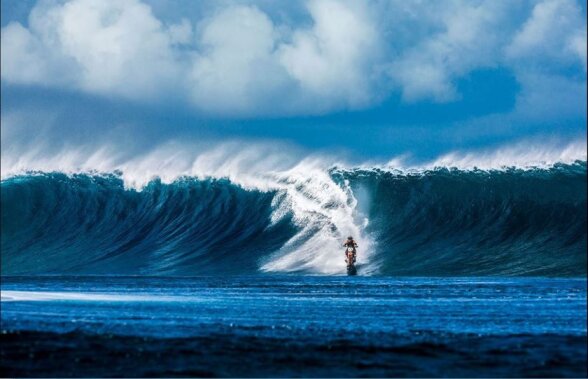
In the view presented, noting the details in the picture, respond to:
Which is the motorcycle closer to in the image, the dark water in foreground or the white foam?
the dark water in foreground

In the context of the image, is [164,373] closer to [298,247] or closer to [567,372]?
[567,372]

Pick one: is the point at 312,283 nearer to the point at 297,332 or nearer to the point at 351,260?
the point at 351,260

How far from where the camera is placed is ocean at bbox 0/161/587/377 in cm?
1321

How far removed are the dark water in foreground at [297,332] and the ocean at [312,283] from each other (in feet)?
0.13

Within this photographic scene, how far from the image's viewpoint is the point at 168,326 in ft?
52.9

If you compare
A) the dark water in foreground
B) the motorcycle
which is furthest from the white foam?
the motorcycle

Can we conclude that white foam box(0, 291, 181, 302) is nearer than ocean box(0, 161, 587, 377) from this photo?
Answer: No

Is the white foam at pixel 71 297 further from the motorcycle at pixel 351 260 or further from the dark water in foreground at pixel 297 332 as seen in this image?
the motorcycle at pixel 351 260

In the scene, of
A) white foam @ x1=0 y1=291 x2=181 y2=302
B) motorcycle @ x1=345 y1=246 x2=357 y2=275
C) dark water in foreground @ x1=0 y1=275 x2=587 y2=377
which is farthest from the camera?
motorcycle @ x1=345 y1=246 x2=357 y2=275

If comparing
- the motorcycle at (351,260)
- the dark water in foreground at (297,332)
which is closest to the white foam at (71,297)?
the dark water in foreground at (297,332)

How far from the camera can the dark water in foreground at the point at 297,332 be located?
12.6 meters

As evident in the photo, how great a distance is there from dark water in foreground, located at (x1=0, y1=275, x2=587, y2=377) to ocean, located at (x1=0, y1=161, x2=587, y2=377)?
0.13 ft

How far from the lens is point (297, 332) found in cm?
1557

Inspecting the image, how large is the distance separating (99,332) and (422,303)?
7248 mm
